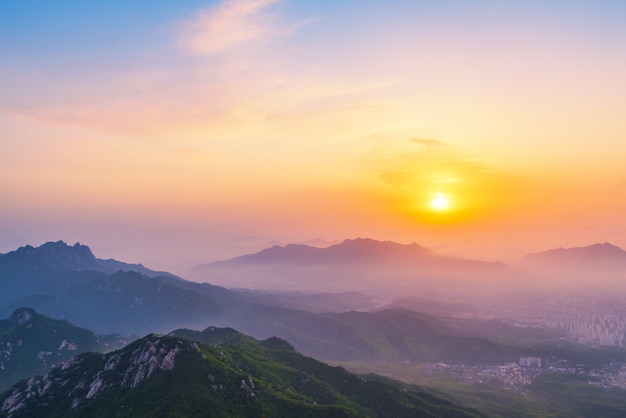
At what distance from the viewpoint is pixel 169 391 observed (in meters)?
115

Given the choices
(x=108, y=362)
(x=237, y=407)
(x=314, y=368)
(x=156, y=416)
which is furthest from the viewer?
(x=314, y=368)

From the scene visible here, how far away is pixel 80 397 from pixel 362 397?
103 m

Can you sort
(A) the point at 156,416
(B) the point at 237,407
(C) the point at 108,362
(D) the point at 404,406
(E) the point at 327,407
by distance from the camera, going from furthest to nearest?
(D) the point at 404,406, (C) the point at 108,362, (E) the point at 327,407, (B) the point at 237,407, (A) the point at 156,416

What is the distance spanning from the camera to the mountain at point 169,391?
113 m

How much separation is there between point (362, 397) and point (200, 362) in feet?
251

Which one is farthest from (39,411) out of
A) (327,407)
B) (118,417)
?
(327,407)

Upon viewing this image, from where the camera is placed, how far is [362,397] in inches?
6737

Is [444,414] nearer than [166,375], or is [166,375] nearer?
[166,375]

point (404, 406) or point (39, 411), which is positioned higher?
point (39, 411)

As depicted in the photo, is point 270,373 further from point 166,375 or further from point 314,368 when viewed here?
point 166,375

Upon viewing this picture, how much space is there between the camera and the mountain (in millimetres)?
112562

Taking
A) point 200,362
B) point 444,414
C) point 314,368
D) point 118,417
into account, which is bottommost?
point 444,414

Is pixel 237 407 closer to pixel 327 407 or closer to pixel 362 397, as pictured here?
pixel 327 407

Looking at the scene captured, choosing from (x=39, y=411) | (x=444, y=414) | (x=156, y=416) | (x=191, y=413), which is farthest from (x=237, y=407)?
(x=444, y=414)
